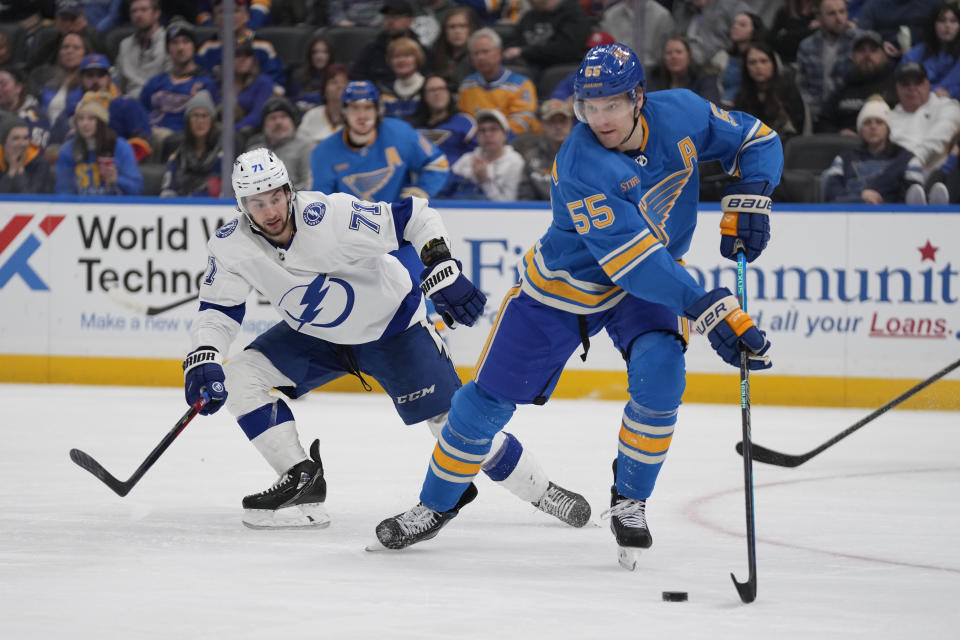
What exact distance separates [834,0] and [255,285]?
4.43m

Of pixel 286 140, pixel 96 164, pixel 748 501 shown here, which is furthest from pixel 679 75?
pixel 748 501

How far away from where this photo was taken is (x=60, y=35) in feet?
29.0

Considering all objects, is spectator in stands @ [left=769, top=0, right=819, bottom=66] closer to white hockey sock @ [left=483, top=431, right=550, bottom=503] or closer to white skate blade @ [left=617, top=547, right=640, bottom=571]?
white hockey sock @ [left=483, top=431, right=550, bottom=503]

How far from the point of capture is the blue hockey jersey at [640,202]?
316cm

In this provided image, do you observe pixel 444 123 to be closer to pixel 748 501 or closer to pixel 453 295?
pixel 453 295

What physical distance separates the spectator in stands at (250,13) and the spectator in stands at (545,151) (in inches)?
84.7

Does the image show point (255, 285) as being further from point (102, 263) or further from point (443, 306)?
point (102, 263)

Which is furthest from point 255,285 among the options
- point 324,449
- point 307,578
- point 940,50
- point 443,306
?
point 940,50

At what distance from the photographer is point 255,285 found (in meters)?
3.91

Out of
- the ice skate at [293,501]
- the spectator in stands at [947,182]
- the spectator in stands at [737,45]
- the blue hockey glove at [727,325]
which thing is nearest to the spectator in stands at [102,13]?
the spectator in stands at [737,45]

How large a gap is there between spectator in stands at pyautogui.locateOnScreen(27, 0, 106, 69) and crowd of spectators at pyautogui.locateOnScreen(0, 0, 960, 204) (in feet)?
0.05

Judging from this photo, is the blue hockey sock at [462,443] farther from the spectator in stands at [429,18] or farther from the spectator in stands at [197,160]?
the spectator in stands at [429,18]

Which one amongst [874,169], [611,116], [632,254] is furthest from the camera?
[874,169]

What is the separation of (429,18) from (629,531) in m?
5.50
